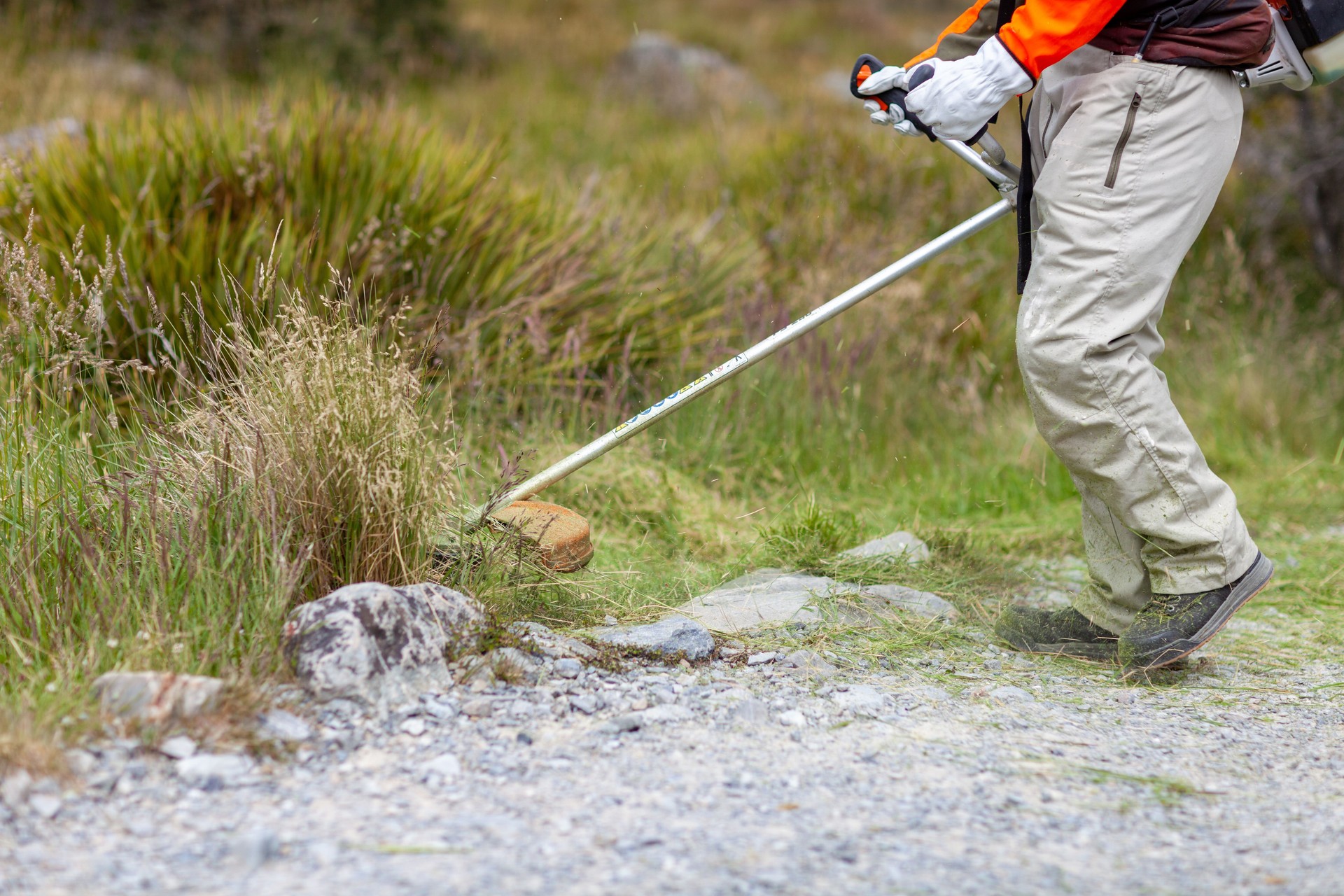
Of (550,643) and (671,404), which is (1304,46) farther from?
(550,643)

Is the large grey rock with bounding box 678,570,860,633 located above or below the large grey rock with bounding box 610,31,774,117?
below

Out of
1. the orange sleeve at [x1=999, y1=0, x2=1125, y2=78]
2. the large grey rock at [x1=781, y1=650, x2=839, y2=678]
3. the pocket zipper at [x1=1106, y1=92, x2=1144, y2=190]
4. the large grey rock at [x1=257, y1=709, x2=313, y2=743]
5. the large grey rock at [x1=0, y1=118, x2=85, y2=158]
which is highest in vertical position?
the orange sleeve at [x1=999, y1=0, x2=1125, y2=78]

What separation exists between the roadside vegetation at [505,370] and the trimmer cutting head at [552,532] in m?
0.07

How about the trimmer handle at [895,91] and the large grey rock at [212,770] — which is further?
the trimmer handle at [895,91]

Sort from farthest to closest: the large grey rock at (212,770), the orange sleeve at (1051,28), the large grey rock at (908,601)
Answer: the large grey rock at (908,601) < the orange sleeve at (1051,28) < the large grey rock at (212,770)

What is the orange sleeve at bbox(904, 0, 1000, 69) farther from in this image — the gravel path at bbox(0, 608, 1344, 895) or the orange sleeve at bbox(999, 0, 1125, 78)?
the gravel path at bbox(0, 608, 1344, 895)

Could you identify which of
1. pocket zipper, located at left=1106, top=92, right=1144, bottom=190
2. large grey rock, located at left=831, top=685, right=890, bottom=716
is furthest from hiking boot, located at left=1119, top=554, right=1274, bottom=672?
pocket zipper, located at left=1106, top=92, right=1144, bottom=190

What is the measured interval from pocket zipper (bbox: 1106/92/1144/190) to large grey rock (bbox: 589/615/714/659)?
1338 mm

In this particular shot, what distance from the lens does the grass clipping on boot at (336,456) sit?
2500 mm

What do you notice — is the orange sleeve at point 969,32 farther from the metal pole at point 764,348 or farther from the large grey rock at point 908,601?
the large grey rock at point 908,601

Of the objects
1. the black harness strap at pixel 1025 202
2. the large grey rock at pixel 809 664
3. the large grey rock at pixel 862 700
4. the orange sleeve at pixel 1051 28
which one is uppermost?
the orange sleeve at pixel 1051 28

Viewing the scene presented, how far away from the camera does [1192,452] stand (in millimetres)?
2643

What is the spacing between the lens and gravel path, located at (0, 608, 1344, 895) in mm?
1712

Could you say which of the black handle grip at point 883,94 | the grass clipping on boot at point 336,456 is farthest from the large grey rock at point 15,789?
the black handle grip at point 883,94
